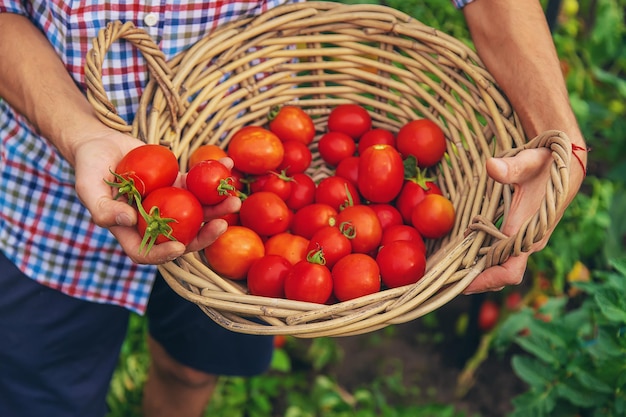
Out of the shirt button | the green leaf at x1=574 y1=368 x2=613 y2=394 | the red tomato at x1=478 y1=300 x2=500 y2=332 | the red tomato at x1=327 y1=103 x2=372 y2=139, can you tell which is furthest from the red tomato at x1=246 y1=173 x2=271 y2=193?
the red tomato at x1=478 y1=300 x2=500 y2=332

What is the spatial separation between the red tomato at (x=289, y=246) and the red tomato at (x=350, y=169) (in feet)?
0.77

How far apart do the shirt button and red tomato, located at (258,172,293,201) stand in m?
0.45

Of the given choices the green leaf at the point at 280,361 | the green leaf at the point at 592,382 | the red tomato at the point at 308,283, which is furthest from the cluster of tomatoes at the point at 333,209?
the green leaf at the point at 280,361

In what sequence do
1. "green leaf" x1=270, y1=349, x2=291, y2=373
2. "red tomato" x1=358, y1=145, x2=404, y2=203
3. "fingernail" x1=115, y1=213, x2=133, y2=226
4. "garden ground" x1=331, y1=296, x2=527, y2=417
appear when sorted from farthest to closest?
"garden ground" x1=331, y1=296, x2=527, y2=417
"green leaf" x1=270, y1=349, x2=291, y2=373
"red tomato" x1=358, y1=145, x2=404, y2=203
"fingernail" x1=115, y1=213, x2=133, y2=226

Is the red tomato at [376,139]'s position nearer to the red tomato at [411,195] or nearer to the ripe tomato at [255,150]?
the red tomato at [411,195]

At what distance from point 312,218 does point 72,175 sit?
1.87ft

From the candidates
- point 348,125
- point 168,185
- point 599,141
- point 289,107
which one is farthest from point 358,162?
point 599,141

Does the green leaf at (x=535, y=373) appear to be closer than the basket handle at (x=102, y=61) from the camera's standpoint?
No

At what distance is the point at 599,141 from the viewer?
3.20 m

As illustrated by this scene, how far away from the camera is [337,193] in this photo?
1.71m

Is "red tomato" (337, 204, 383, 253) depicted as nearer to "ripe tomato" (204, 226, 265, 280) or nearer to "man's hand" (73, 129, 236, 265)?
"ripe tomato" (204, 226, 265, 280)

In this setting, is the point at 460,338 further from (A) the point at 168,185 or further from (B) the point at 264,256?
(A) the point at 168,185

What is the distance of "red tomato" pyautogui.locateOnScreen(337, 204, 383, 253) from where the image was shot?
5.22ft

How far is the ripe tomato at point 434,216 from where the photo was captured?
158 cm
